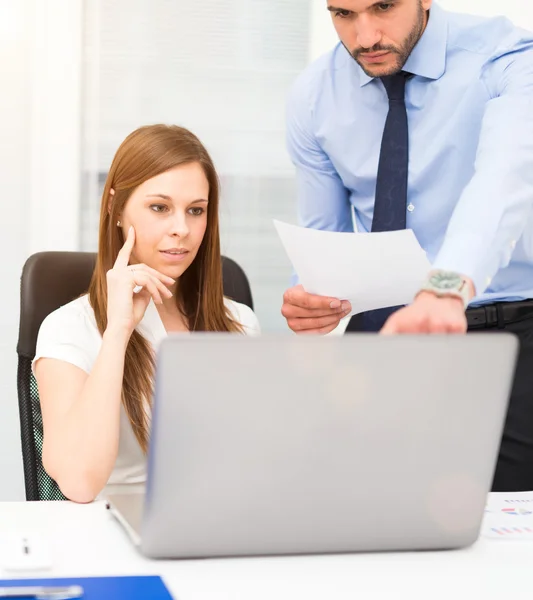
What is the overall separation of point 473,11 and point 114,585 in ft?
8.89

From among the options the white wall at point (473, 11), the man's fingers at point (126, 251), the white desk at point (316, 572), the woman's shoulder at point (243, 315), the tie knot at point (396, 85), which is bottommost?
the white desk at point (316, 572)

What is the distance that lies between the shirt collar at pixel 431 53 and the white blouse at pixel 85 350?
0.80 meters

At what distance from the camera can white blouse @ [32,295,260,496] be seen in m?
1.69

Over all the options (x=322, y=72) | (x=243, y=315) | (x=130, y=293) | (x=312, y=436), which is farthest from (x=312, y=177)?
(x=312, y=436)

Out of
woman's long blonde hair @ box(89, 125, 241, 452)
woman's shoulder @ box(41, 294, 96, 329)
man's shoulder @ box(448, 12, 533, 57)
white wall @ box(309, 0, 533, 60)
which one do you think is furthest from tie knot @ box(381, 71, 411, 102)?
white wall @ box(309, 0, 533, 60)

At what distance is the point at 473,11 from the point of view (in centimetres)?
317

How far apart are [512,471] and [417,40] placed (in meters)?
0.91

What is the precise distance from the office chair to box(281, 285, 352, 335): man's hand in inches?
18.0

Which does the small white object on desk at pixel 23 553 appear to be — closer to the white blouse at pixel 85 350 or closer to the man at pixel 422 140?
the white blouse at pixel 85 350

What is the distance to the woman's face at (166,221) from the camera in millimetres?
1900

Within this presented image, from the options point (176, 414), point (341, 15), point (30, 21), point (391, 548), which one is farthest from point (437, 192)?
point (30, 21)

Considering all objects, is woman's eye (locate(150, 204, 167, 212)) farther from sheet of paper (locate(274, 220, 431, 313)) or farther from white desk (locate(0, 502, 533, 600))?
white desk (locate(0, 502, 533, 600))

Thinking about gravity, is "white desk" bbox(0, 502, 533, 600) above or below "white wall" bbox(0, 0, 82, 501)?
below

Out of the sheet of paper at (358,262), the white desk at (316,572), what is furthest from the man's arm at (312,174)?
the white desk at (316,572)
